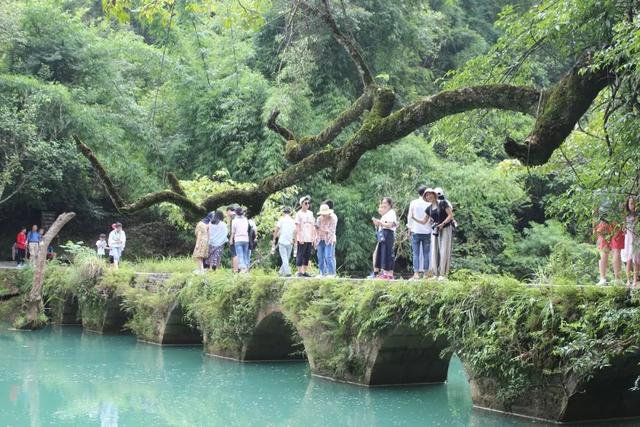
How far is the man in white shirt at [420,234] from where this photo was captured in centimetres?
1252

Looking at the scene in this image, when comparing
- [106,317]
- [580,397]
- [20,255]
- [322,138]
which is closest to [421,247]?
[580,397]

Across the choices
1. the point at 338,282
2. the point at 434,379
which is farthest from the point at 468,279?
the point at 434,379

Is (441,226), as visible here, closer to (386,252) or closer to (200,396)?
(386,252)

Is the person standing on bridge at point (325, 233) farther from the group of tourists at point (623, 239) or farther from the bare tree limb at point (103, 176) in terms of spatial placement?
the bare tree limb at point (103, 176)

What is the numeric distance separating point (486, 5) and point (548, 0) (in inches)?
1077

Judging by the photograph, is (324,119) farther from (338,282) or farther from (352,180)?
(338,282)

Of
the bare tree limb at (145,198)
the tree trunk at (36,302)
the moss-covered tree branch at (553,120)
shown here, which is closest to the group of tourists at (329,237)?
the tree trunk at (36,302)

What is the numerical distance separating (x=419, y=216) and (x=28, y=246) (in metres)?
17.4

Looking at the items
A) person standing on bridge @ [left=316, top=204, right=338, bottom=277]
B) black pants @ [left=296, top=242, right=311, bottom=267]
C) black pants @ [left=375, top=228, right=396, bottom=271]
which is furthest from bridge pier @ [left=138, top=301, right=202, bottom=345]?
black pants @ [left=375, top=228, right=396, bottom=271]

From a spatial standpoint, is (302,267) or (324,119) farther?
(324,119)

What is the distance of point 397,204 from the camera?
25656 mm

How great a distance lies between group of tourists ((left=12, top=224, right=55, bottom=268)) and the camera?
25.5m

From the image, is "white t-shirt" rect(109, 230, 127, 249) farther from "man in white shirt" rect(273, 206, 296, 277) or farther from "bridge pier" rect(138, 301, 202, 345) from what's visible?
"man in white shirt" rect(273, 206, 296, 277)

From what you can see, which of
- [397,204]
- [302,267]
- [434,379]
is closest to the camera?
[434,379]
